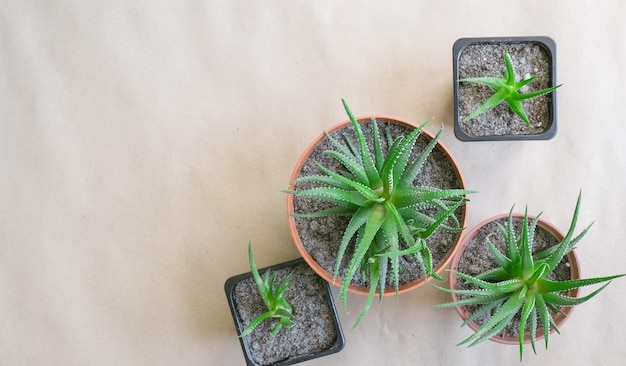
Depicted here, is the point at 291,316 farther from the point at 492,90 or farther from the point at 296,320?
the point at 492,90

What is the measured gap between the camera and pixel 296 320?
115 centimetres

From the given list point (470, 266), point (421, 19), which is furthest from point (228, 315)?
point (421, 19)

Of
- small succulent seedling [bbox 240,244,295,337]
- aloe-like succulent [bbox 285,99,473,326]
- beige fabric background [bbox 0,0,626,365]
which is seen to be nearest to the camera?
aloe-like succulent [bbox 285,99,473,326]

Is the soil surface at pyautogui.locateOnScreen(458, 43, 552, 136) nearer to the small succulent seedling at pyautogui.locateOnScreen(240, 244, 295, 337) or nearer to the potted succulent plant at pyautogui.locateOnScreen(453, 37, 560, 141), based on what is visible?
the potted succulent plant at pyautogui.locateOnScreen(453, 37, 560, 141)

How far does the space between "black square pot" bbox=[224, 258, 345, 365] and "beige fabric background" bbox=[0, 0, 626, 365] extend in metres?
0.11

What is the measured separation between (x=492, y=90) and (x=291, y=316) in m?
0.61

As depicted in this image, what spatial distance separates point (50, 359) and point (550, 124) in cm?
119

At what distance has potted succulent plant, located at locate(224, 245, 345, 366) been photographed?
1.14m

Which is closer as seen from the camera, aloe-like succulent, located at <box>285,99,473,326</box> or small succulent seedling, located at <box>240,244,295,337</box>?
aloe-like succulent, located at <box>285,99,473,326</box>

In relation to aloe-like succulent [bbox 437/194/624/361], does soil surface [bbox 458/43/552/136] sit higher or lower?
higher

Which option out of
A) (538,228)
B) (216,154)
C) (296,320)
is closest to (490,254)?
(538,228)

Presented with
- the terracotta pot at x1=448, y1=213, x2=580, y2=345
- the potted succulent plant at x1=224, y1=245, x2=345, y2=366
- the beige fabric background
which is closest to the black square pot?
the potted succulent plant at x1=224, y1=245, x2=345, y2=366

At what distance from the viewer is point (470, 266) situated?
1.14 meters

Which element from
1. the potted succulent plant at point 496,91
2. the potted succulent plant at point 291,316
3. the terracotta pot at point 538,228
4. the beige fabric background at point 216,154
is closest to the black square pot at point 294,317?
the potted succulent plant at point 291,316
